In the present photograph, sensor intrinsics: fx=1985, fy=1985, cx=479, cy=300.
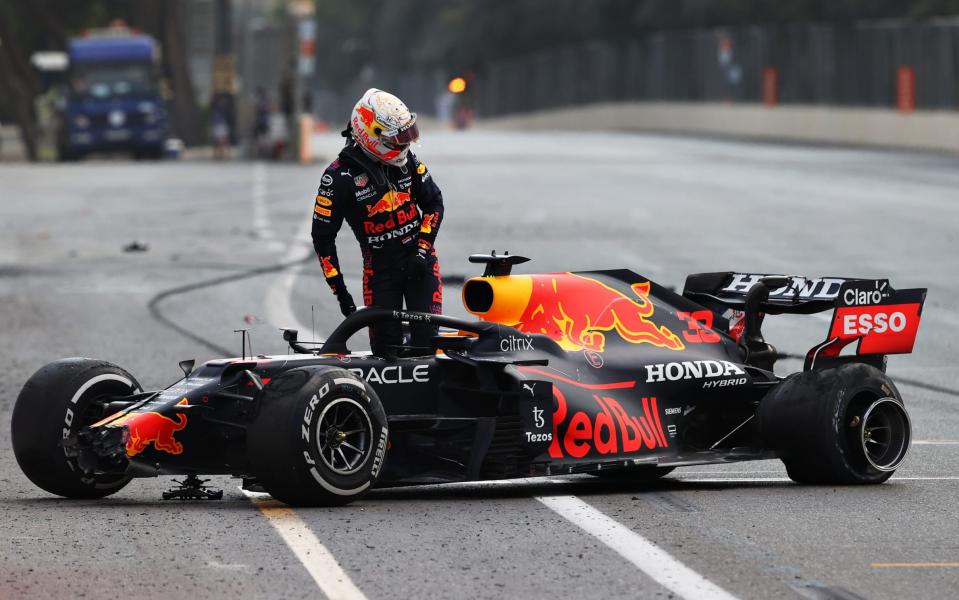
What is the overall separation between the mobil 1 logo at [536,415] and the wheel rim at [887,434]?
1597 mm

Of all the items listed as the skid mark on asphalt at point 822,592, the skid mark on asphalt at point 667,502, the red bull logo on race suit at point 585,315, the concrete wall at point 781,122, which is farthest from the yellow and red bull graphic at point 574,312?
the concrete wall at point 781,122

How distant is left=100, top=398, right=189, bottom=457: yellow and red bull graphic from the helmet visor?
1.83m

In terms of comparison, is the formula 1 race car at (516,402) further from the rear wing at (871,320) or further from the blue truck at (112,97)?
the blue truck at (112,97)

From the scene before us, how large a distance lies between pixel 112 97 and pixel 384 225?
45.7 metres

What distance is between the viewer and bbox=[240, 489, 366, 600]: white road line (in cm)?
695

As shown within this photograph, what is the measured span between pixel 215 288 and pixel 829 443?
37.5 feet

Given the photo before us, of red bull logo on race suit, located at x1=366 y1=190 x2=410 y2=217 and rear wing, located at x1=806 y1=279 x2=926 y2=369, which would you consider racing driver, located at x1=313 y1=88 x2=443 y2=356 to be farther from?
rear wing, located at x1=806 y1=279 x2=926 y2=369

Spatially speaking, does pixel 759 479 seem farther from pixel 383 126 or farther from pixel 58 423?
pixel 58 423

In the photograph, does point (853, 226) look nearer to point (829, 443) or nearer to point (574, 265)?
point (574, 265)

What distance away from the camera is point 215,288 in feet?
65.3

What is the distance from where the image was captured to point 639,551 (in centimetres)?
763

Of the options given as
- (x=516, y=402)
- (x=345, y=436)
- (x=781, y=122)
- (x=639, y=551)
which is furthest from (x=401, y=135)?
(x=781, y=122)

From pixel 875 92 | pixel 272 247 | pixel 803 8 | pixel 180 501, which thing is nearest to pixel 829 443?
pixel 180 501

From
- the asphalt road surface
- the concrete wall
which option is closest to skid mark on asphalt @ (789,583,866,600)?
the asphalt road surface
